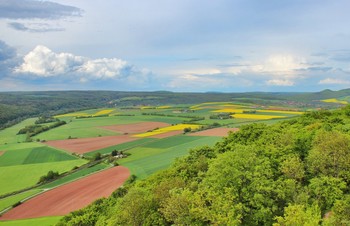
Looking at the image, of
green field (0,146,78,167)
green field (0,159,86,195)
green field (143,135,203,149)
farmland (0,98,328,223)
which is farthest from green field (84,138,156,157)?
green field (0,159,86,195)

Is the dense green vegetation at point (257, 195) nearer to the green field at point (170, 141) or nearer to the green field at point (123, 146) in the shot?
the green field at point (123, 146)

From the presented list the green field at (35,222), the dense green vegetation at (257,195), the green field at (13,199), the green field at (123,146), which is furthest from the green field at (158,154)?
the dense green vegetation at (257,195)

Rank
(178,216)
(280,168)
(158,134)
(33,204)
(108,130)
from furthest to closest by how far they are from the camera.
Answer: (108,130) → (158,134) → (33,204) → (280,168) → (178,216)

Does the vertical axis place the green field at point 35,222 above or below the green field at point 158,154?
below

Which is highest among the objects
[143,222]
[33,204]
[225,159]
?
[225,159]

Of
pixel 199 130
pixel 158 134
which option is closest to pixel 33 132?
pixel 158 134

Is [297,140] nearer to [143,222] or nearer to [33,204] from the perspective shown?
[143,222]

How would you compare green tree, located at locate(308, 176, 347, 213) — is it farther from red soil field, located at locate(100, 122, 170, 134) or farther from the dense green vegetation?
red soil field, located at locate(100, 122, 170, 134)
